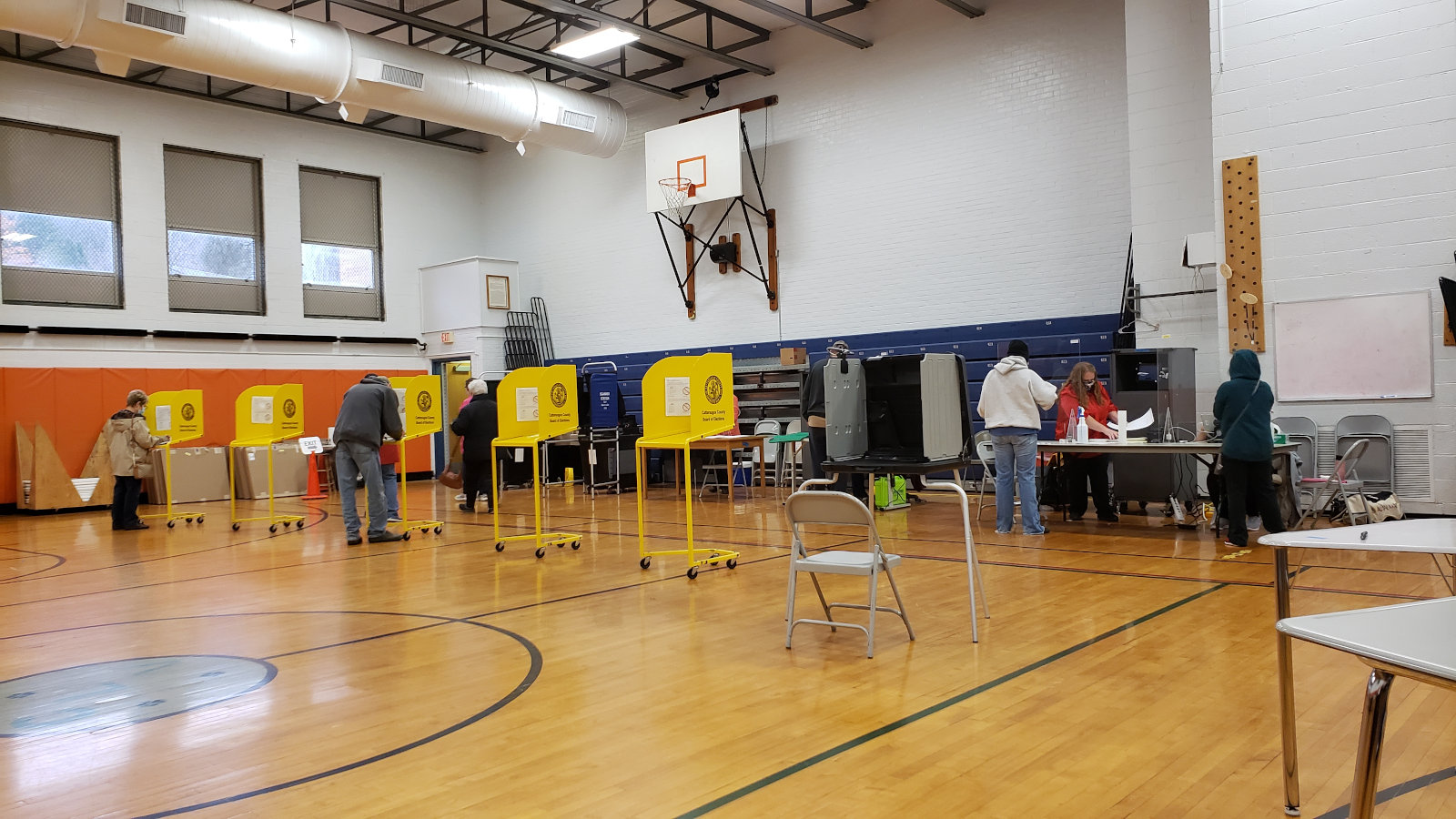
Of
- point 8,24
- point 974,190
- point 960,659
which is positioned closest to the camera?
point 960,659

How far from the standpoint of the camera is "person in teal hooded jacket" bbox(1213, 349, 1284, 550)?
6652 millimetres

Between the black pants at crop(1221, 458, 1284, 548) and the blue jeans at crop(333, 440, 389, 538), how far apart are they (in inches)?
265

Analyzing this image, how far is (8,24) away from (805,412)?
320 inches

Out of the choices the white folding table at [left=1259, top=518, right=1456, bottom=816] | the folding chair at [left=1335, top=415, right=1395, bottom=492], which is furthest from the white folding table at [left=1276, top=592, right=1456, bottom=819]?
the folding chair at [left=1335, top=415, right=1395, bottom=492]

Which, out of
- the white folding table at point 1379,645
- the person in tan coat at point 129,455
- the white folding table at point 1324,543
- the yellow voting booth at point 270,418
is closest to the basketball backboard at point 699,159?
the yellow voting booth at point 270,418

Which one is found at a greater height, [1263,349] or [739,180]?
[739,180]

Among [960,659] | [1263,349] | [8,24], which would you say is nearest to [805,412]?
[1263,349]

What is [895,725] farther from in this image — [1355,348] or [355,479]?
[1355,348]

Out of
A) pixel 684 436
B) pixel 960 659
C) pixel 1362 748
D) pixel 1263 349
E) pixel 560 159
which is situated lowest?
pixel 960 659

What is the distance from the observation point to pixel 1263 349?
845 centimetres

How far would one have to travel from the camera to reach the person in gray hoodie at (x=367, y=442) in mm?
8375

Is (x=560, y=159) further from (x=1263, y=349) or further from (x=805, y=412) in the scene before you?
(x=1263, y=349)

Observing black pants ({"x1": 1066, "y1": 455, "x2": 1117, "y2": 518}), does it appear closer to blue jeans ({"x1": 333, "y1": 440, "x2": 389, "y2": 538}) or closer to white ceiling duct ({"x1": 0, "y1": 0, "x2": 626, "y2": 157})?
blue jeans ({"x1": 333, "y1": 440, "x2": 389, "y2": 538})

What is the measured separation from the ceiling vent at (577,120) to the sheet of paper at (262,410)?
531cm
